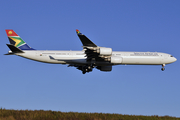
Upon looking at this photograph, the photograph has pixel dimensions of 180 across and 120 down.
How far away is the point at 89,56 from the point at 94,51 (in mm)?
2733

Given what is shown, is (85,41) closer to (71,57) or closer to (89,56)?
(89,56)

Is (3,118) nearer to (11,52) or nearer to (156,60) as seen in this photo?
(11,52)

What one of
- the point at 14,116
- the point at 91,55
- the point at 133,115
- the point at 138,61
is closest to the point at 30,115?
the point at 14,116

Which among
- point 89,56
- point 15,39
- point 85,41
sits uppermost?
point 15,39

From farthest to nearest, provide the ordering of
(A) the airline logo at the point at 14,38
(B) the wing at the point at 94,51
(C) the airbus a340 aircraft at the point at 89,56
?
(A) the airline logo at the point at 14,38
(C) the airbus a340 aircraft at the point at 89,56
(B) the wing at the point at 94,51

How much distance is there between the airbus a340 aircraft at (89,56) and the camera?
124 feet

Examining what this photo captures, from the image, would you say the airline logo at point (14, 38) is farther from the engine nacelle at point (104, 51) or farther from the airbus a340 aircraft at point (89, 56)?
the engine nacelle at point (104, 51)

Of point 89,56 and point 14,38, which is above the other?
point 14,38

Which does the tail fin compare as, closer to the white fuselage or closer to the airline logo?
the airline logo

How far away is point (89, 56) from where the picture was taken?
38.7 meters

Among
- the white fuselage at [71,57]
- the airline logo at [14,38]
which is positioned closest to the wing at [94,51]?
the white fuselage at [71,57]

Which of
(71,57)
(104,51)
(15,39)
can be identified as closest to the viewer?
(104,51)

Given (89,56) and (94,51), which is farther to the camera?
(89,56)

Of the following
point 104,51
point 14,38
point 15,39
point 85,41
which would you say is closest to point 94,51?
point 104,51
